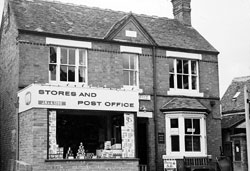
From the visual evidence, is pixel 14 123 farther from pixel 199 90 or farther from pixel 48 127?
pixel 199 90

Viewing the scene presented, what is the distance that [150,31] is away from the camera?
2311 centimetres

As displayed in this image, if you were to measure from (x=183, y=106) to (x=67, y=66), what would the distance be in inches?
227

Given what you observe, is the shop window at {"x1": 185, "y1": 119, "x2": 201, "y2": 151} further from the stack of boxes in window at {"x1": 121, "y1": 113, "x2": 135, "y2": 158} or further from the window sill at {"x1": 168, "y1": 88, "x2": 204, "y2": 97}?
the stack of boxes in window at {"x1": 121, "y1": 113, "x2": 135, "y2": 158}

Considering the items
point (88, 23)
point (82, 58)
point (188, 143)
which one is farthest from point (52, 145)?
point (88, 23)

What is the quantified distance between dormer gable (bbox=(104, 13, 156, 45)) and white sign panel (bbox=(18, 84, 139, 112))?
405 cm

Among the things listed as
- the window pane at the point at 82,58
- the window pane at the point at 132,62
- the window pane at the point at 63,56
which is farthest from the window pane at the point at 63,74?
the window pane at the point at 132,62

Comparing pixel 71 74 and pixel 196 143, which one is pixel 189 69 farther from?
pixel 71 74

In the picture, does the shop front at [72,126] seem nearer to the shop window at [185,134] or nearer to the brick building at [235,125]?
the shop window at [185,134]

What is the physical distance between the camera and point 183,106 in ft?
69.1

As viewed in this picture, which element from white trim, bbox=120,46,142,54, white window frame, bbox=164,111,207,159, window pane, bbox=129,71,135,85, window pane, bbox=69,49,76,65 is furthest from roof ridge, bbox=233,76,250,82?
window pane, bbox=69,49,76,65

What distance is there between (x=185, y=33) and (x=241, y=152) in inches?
285

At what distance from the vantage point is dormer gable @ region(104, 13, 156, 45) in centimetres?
2145

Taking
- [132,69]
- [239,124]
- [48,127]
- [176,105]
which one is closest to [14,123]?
[48,127]

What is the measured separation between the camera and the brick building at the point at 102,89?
1705cm
